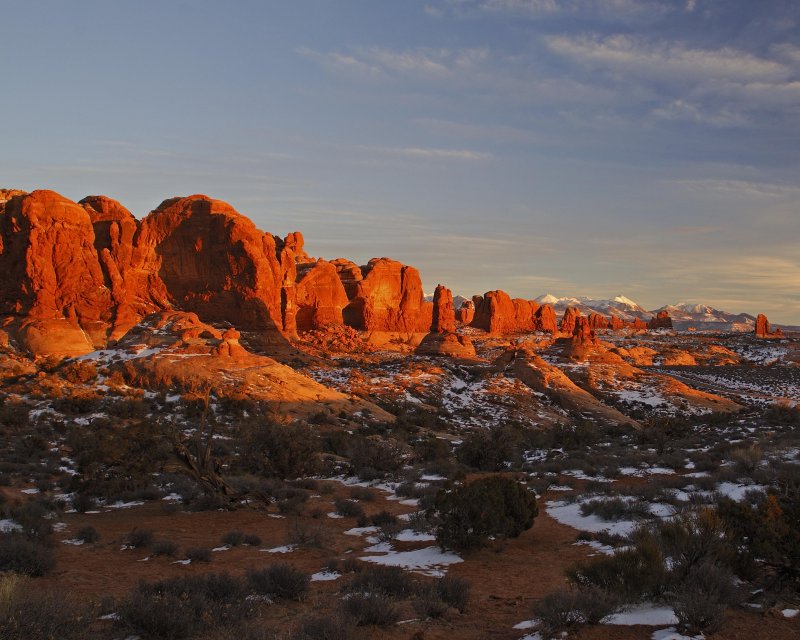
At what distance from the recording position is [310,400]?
35156mm

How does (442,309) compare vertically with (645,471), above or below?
above

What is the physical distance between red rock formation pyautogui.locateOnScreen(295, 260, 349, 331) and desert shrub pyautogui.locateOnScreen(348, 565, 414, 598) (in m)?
79.3

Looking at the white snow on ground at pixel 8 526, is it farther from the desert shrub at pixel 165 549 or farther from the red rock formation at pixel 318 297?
the red rock formation at pixel 318 297

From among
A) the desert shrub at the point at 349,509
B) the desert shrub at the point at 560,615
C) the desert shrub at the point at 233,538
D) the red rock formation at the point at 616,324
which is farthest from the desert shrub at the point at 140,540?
the red rock formation at the point at 616,324

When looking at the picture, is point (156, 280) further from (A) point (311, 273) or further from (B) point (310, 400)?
(B) point (310, 400)

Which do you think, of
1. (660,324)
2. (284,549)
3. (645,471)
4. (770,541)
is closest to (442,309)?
(645,471)

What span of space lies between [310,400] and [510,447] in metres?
15.7

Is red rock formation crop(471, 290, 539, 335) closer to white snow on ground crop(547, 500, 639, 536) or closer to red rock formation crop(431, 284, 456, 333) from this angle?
red rock formation crop(431, 284, 456, 333)

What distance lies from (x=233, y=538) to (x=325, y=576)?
3204 millimetres

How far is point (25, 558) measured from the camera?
8719mm

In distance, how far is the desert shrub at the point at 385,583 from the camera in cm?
782

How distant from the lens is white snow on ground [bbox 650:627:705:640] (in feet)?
Result: 18.5

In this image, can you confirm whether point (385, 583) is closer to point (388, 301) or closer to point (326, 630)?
point (326, 630)

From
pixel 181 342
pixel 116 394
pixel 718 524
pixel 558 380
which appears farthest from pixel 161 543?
pixel 558 380
